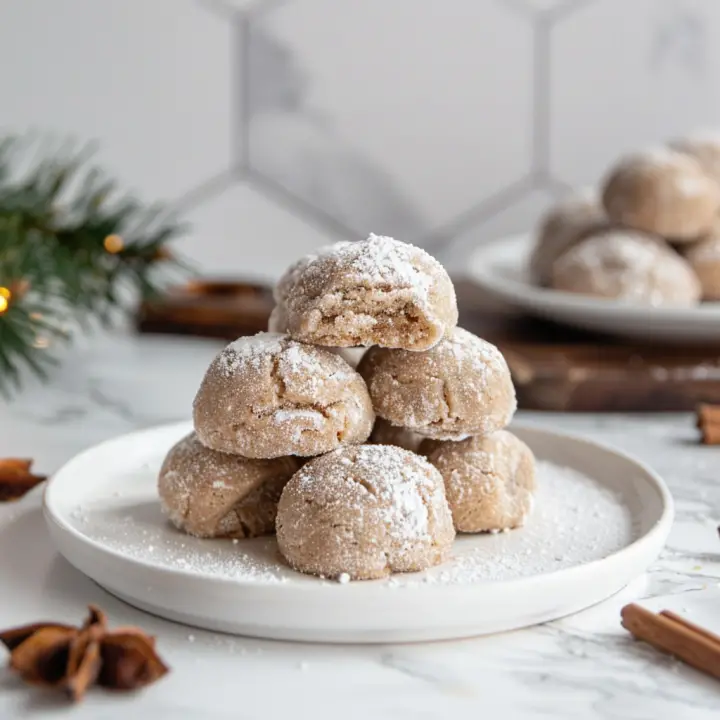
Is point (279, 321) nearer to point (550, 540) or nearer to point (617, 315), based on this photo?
point (550, 540)

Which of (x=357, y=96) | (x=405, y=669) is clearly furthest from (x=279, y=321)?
(x=357, y=96)

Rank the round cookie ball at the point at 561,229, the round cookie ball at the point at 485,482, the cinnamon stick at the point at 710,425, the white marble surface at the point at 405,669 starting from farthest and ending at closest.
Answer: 1. the round cookie ball at the point at 561,229
2. the cinnamon stick at the point at 710,425
3. the round cookie ball at the point at 485,482
4. the white marble surface at the point at 405,669

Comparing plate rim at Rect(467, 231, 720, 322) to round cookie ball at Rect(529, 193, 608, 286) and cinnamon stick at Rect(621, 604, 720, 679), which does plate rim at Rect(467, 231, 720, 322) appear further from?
cinnamon stick at Rect(621, 604, 720, 679)

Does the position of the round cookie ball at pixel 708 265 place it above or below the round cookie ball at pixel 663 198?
below

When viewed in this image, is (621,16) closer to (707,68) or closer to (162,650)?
(707,68)

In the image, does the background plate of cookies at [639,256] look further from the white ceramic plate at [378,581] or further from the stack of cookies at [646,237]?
the white ceramic plate at [378,581]

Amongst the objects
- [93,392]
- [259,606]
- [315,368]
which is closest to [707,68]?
[93,392]

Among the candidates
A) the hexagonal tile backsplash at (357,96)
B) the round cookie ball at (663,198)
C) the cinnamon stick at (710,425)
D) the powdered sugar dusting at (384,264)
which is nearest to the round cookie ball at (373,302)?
the powdered sugar dusting at (384,264)
